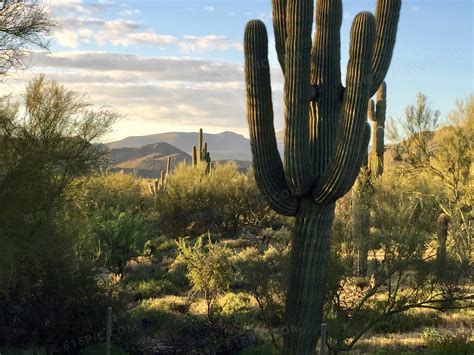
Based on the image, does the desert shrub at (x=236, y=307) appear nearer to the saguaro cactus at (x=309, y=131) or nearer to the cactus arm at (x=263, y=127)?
the saguaro cactus at (x=309, y=131)

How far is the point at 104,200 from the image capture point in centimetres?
2645

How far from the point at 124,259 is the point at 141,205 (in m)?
12.9

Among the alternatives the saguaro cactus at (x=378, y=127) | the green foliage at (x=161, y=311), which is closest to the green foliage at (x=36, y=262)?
the green foliage at (x=161, y=311)

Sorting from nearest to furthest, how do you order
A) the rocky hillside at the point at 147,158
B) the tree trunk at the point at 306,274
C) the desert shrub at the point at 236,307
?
the tree trunk at the point at 306,274 < the desert shrub at the point at 236,307 < the rocky hillside at the point at 147,158

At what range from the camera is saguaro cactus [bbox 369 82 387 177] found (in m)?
22.1

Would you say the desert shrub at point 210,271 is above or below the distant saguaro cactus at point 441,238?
below

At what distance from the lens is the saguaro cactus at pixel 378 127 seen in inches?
870

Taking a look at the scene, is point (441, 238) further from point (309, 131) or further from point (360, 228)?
point (309, 131)

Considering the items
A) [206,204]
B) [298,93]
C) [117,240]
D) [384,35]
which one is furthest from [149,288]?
[206,204]

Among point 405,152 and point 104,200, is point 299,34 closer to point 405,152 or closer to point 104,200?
point 405,152

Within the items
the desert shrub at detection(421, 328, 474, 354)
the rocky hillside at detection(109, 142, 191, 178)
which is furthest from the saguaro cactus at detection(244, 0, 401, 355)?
the rocky hillside at detection(109, 142, 191, 178)

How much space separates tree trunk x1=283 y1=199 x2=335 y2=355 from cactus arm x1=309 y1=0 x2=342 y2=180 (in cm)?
75

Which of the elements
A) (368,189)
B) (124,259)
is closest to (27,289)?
(124,259)

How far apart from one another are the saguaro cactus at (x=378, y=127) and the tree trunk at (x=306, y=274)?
1376 cm
